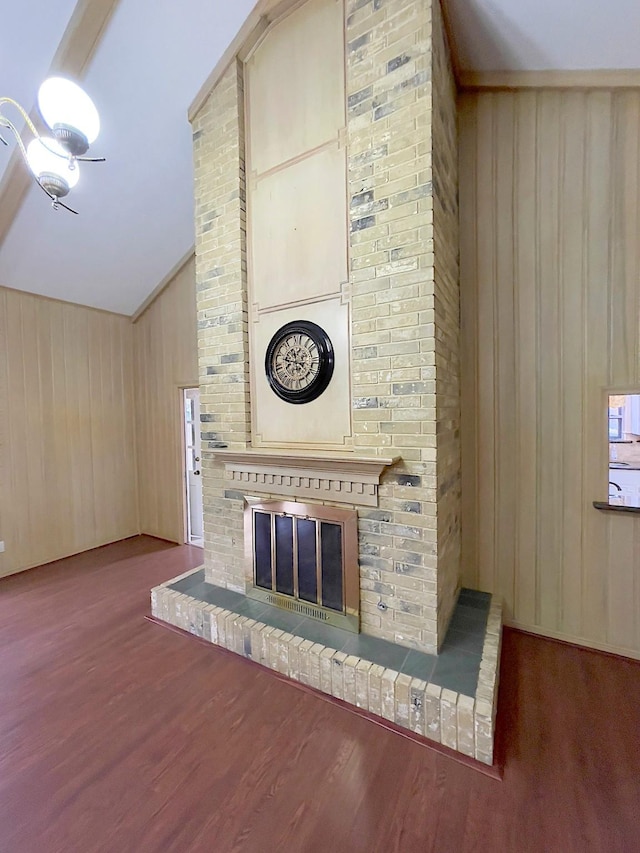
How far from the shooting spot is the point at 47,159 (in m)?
1.58

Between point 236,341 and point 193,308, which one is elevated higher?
point 193,308

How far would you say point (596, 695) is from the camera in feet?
6.82

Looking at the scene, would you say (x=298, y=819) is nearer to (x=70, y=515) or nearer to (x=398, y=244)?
(x=398, y=244)

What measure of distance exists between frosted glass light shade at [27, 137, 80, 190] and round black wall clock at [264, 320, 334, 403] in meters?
1.35

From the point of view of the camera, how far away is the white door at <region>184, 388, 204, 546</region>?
4590 millimetres

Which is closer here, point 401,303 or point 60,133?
point 60,133

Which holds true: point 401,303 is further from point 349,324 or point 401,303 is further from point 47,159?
point 47,159

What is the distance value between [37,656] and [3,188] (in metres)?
3.56

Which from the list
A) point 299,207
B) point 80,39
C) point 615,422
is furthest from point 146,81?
point 615,422

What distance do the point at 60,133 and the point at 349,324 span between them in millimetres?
1553

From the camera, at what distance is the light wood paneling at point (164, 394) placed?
4.42 meters

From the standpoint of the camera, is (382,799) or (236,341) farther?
(236,341)

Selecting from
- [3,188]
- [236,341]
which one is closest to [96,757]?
[236,341]

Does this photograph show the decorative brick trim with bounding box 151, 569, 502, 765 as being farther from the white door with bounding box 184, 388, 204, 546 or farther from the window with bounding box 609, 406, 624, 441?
the white door with bounding box 184, 388, 204, 546
